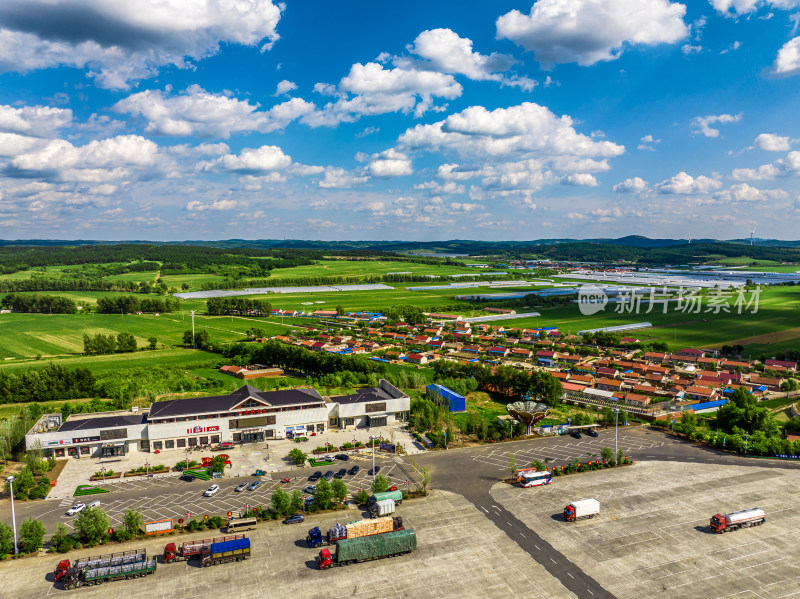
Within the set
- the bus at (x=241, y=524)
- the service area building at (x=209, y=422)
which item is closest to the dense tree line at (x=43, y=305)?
the service area building at (x=209, y=422)

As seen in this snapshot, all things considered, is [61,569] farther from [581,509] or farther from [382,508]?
[581,509]

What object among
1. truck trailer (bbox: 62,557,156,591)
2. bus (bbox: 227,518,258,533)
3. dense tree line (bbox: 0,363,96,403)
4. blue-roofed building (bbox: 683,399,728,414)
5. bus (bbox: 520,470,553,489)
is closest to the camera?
truck trailer (bbox: 62,557,156,591)

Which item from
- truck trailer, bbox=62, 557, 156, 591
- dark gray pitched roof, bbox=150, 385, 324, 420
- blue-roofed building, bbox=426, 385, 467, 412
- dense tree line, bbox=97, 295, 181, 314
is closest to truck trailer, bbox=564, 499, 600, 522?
blue-roofed building, bbox=426, 385, 467, 412

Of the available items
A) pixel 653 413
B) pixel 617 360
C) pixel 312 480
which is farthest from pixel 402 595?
pixel 617 360

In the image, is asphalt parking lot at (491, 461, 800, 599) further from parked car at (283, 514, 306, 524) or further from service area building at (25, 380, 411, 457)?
service area building at (25, 380, 411, 457)

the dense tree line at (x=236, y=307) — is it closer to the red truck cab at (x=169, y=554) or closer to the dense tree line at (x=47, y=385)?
the dense tree line at (x=47, y=385)

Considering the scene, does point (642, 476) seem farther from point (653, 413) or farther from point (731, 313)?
point (731, 313)
